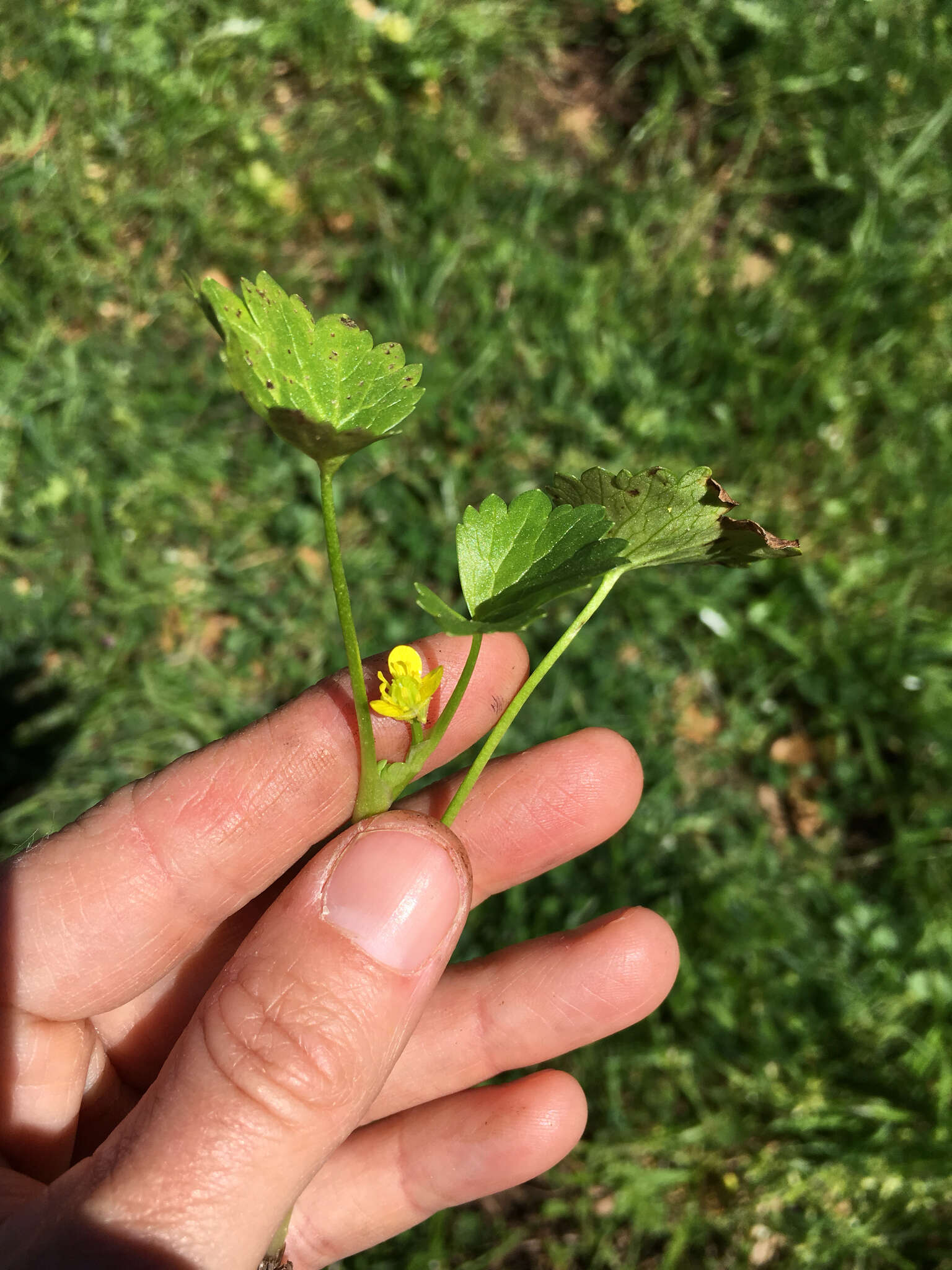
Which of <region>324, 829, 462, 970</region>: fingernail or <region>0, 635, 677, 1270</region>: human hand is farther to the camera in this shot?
<region>324, 829, 462, 970</region>: fingernail

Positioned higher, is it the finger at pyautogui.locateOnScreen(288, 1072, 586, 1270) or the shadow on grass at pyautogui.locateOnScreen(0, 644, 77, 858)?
the shadow on grass at pyautogui.locateOnScreen(0, 644, 77, 858)

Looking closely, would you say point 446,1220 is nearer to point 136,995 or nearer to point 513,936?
point 513,936

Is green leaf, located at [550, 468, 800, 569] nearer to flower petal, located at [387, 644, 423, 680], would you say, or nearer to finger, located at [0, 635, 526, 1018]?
flower petal, located at [387, 644, 423, 680]

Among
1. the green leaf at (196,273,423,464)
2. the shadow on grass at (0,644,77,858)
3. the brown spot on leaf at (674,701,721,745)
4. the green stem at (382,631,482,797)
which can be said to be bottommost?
the brown spot on leaf at (674,701,721,745)

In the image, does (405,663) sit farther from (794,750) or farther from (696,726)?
(794,750)

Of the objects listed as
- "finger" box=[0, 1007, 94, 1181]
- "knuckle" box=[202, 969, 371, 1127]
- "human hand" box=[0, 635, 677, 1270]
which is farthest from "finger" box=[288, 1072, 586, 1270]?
"knuckle" box=[202, 969, 371, 1127]

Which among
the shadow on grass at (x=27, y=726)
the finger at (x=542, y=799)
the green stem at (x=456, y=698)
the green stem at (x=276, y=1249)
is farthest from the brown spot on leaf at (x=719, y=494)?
the shadow on grass at (x=27, y=726)

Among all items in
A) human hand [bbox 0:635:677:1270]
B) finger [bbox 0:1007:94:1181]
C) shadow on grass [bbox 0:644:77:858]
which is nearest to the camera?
human hand [bbox 0:635:677:1270]
